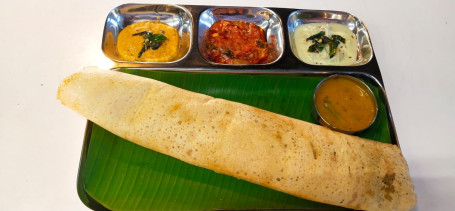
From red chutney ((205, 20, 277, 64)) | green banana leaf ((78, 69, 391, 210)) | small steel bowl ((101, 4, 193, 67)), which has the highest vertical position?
small steel bowl ((101, 4, 193, 67))

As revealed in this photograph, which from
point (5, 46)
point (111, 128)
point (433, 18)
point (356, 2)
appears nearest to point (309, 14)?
point (356, 2)

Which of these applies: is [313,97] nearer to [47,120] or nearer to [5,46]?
[47,120]

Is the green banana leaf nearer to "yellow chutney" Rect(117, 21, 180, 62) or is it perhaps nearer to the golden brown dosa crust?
the golden brown dosa crust

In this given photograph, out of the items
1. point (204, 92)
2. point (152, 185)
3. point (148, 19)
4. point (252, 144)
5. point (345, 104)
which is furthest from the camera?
point (148, 19)

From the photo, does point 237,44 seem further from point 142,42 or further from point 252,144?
point 252,144

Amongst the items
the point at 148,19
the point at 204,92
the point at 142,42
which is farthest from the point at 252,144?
the point at 148,19

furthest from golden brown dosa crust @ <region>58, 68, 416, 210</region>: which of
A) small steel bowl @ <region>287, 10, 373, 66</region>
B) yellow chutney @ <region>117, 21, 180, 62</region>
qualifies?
small steel bowl @ <region>287, 10, 373, 66</region>

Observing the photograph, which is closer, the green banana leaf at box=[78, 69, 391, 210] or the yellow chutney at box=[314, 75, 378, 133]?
the green banana leaf at box=[78, 69, 391, 210]
